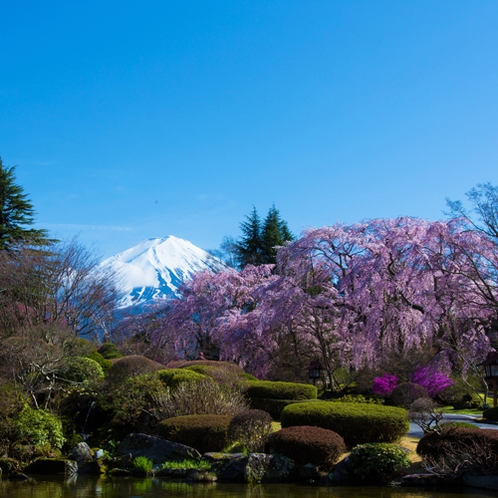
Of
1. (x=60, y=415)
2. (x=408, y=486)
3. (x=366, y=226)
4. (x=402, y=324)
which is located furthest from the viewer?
(x=366, y=226)

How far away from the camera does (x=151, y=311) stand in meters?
41.8

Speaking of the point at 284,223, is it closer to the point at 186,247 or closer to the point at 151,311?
the point at 151,311

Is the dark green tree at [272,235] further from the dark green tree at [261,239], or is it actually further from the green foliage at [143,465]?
the green foliage at [143,465]

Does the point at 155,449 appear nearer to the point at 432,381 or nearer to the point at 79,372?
the point at 79,372

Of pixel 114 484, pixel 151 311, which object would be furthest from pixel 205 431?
pixel 151 311

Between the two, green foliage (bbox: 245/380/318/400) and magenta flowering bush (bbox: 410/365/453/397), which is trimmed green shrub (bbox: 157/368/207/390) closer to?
green foliage (bbox: 245/380/318/400)

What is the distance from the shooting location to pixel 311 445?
12258 mm

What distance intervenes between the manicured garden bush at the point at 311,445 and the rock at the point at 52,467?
5077 millimetres

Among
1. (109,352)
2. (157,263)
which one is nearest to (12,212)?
(109,352)

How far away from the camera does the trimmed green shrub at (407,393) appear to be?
62.2 feet

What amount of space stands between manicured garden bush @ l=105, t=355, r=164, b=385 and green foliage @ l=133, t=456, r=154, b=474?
396cm

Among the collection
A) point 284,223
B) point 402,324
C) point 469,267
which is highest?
point 284,223

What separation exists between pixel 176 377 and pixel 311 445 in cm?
610

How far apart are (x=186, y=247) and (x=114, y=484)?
156560 millimetres
